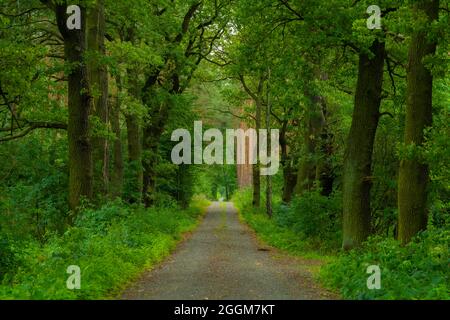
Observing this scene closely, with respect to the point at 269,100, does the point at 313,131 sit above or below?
below

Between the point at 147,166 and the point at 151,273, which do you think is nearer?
the point at 151,273

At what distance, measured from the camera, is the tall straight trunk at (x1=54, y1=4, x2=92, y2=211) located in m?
14.4

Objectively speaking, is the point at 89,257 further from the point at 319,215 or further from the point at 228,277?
the point at 319,215

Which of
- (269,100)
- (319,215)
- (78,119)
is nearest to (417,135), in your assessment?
(319,215)

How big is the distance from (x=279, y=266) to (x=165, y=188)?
22.9 metres

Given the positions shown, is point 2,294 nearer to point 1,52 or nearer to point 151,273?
point 151,273

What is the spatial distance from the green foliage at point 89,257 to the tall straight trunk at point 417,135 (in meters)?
6.05

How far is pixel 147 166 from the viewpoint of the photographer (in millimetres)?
28047

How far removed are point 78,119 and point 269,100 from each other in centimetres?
1515

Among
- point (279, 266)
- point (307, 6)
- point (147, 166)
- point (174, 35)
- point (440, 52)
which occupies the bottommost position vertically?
point (279, 266)

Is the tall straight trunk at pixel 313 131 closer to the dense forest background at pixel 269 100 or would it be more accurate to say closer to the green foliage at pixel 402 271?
the dense forest background at pixel 269 100

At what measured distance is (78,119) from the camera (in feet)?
47.5

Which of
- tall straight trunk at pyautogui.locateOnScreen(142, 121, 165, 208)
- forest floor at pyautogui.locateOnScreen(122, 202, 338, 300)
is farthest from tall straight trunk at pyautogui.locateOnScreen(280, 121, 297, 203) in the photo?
forest floor at pyautogui.locateOnScreen(122, 202, 338, 300)
